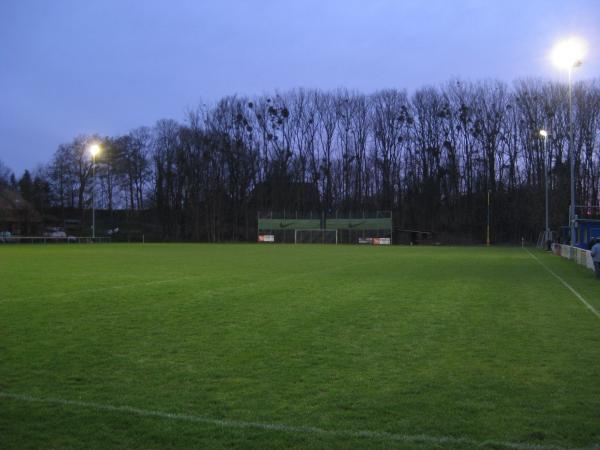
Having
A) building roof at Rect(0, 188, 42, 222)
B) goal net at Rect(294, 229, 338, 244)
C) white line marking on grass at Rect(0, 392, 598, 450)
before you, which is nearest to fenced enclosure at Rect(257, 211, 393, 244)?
goal net at Rect(294, 229, 338, 244)

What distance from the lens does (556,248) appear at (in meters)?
40.8

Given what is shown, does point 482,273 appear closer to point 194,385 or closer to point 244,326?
point 244,326

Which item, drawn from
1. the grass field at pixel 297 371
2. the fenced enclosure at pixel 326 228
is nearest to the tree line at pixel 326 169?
the fenced enclosure at pixel 326 228

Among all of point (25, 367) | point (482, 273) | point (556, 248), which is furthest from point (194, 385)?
point (556, 248)

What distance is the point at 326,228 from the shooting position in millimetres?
73312

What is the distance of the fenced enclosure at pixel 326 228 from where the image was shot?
71.1 m

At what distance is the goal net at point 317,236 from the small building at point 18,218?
3734cm

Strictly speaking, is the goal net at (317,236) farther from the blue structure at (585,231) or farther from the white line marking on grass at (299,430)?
the white line marking on grass at (299,430)

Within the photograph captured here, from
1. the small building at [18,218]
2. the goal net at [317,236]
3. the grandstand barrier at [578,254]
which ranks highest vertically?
the small building at [18,218]

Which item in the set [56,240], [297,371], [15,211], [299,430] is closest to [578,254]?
[297,371]

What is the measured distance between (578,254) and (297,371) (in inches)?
1044

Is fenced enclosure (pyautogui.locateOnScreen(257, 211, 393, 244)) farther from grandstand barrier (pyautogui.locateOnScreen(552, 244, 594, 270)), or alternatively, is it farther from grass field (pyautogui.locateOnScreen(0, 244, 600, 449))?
grass field (pyautogui.locateOnScreen(0, 244, 600, 449))

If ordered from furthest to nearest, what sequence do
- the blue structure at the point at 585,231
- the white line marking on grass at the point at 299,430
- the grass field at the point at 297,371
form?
the blue structure at the point at 585,231 → the grass field at the point at 297,371 → the white line marking on grass at the point at 299,430

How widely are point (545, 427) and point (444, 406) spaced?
96 centimetres
